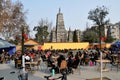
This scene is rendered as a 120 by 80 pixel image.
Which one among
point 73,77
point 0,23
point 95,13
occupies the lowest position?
point 73,77

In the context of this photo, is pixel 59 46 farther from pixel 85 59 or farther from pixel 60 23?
pixel 85 59

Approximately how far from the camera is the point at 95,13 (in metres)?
94.9

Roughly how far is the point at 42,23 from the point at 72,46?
33.2 m

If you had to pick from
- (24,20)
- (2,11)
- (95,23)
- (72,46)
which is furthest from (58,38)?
(2,11)

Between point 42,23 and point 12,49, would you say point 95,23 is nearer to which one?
point 42,23

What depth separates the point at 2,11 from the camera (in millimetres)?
46000

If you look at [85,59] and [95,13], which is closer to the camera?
[85,59]

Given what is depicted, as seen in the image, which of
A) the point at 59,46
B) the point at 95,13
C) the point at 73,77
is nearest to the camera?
the point at 73,77

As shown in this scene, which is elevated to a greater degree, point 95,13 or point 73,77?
point 95,13

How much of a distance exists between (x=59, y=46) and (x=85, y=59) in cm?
4108

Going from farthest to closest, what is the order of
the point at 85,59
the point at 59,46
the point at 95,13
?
the point at 95,13 → the point at 59,46 → the point at 85,59

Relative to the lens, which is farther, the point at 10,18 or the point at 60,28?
the point at 60,28

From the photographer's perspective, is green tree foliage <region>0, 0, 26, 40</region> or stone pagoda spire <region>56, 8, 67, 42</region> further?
stone pagoda spire <region>56, 8, 67, 42</region>

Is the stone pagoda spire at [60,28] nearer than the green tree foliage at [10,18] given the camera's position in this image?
No
